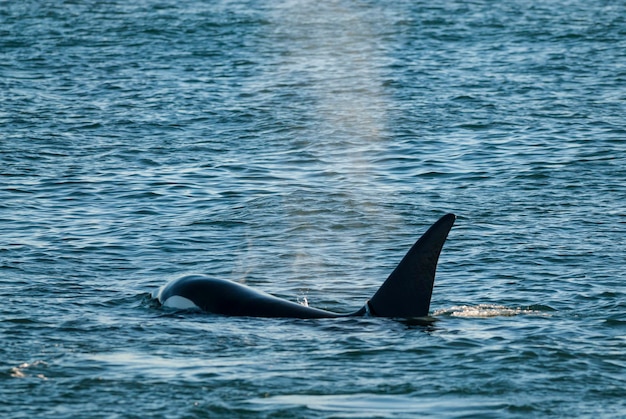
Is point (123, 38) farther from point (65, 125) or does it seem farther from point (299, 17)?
point (65, 125)

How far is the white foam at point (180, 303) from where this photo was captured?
16942mm

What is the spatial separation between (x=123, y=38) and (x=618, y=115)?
2242 cm

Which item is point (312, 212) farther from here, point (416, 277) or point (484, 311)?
point (416, 277)

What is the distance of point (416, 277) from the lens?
Answer: 15.8 metres

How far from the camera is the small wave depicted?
16656mm

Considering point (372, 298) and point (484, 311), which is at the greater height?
point (372, 298)

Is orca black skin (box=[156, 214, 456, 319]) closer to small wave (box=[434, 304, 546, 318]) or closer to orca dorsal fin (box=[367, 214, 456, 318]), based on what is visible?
orca dorsal fin (box=[367, 214, 456, 318])

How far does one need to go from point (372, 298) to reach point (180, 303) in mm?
2844

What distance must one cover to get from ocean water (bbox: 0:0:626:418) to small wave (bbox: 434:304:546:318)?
0.24ft

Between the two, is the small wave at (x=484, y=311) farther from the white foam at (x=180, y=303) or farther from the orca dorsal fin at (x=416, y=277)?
the white foam at (x=180, y=303)

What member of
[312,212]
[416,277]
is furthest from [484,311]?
[312,212]

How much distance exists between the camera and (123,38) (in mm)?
47375

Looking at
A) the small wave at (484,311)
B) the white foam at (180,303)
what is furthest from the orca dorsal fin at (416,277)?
the white foam at (180,303)

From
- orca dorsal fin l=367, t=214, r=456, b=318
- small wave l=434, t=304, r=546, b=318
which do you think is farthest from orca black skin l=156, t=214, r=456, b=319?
small wave l=434, t=304, r=546, b=318
